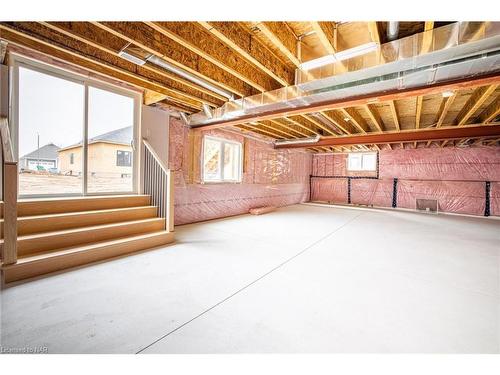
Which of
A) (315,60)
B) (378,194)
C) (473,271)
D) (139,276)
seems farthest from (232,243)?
(378,194)

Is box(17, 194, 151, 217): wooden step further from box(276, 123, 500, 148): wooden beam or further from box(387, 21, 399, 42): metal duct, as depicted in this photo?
box(276, 123, 500, 148): wooden beam

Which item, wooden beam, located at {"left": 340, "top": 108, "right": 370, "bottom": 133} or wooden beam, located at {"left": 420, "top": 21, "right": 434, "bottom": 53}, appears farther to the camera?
wooden beam, located at {"left": 340, "top": 108, "right": 370, "bottom": 133}

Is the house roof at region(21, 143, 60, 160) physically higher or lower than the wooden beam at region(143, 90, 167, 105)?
lower

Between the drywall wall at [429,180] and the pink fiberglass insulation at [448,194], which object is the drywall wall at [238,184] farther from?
the pink fiberglass insulation at [448,194]

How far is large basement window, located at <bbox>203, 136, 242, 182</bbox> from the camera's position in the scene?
525cm

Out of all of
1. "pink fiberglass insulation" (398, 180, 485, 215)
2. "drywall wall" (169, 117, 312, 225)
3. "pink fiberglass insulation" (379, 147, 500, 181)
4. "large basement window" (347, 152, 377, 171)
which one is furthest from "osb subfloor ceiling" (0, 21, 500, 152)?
"large basement window" (347, 152, 377, 171)

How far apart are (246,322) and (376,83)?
2686mm

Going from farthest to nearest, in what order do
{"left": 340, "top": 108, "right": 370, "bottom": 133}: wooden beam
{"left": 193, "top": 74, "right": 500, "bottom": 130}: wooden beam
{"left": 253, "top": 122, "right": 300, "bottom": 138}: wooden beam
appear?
{"left": 253, "top": 122, "right": 300, "bottom": 138}: wooden beam, {"left": 340, "top": 108, "right": 370, "bottom": 133}: wooden beam, {"left": 193, "top": 74, "right": 500, "bottom": 130}: wooden beam

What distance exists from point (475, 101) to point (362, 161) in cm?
521

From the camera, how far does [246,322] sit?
4.78 feet

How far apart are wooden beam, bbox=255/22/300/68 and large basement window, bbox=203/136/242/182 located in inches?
120

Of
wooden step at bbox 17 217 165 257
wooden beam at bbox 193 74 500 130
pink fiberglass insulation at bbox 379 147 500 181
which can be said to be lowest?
wooden step at bbox 17 217 165 257

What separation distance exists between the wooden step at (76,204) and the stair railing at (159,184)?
197 mm
